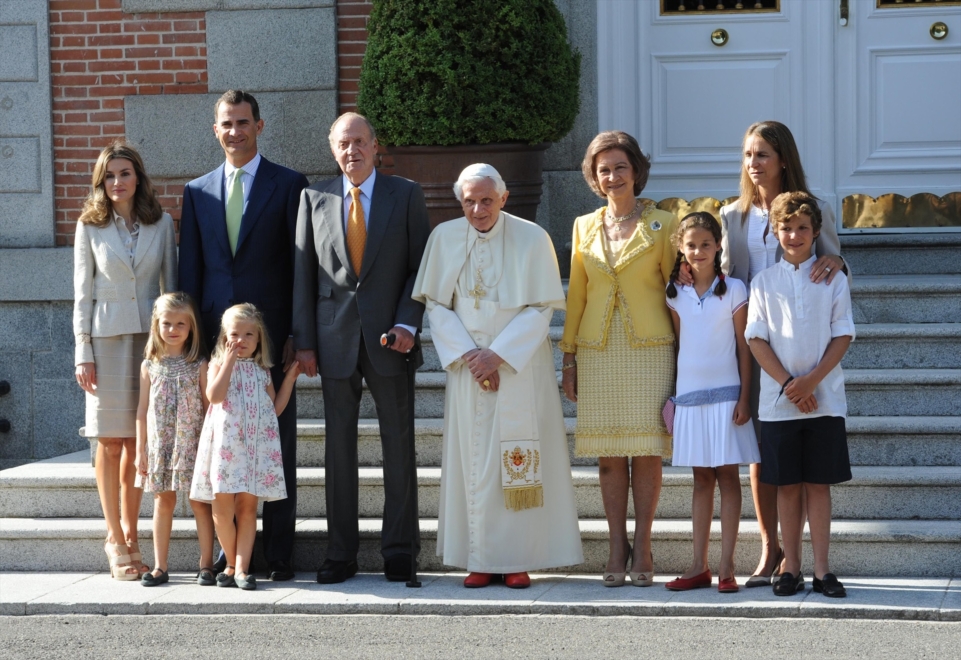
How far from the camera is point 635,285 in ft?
18.4

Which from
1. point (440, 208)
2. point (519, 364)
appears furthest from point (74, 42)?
point (519, 364)

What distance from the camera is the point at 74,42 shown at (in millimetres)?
8336

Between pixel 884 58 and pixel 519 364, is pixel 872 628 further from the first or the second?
pixel 884 58

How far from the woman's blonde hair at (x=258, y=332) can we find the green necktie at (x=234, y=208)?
367 millimetres

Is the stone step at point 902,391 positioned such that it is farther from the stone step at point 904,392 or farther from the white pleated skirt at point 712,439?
the white pleated skirt at point 712,439

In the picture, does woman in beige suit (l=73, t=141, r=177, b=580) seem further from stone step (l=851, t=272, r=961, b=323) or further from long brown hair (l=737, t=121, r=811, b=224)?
stone step (l=851, t=272, r=961, b=323)

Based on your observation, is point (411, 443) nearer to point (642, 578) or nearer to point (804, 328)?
point (642, 578)

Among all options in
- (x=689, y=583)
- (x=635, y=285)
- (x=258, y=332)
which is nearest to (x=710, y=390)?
(x=635, y=285)

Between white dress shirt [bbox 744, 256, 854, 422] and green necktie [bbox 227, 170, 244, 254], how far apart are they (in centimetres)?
228

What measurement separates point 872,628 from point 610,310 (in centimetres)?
160

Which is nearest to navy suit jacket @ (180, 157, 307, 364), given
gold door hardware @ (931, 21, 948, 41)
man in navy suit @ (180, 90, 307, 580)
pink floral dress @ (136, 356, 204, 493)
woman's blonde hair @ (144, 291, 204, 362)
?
man in navy suit @ (180, 90, 307, 580)

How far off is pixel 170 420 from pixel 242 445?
369 mm

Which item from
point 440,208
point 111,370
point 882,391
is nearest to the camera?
point 111,370

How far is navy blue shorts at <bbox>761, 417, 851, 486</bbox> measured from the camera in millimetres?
5320
